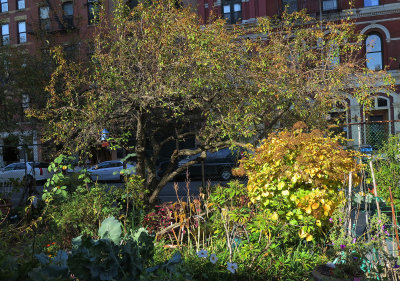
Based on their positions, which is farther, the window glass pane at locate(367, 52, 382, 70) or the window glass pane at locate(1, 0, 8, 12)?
the window glass pane at locate(1, 0, 8, 12)

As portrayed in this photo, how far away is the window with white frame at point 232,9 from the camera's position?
2362cm

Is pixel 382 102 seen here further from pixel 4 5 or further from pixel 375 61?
pixel 4 5

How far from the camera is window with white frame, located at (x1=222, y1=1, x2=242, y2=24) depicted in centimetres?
2362

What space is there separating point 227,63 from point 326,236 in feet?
12.6

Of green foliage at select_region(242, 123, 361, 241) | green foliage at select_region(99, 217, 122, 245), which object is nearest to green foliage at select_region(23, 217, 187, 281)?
green foliage at select_region(99, 217, 122, 245)

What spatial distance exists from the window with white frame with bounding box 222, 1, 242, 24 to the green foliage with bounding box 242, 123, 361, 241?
1987 centimetres

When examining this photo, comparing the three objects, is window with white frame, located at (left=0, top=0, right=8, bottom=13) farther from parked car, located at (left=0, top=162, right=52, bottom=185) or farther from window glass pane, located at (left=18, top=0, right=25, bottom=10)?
parked car, located at (left=0, top=162, right=52, bottom=185)

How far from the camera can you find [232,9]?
23672 mm

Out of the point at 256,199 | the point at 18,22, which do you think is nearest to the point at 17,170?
the point at 18,22

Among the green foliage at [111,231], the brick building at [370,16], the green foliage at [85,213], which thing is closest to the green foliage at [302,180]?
the green foliage at [111,231]

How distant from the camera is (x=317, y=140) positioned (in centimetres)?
531

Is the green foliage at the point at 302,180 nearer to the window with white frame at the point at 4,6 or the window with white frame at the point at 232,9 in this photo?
the window with white frame at the point at 232,9

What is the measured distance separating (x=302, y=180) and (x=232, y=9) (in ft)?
68.2

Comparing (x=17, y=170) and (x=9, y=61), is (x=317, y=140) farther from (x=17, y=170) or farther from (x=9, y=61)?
(x=17, y=170)
